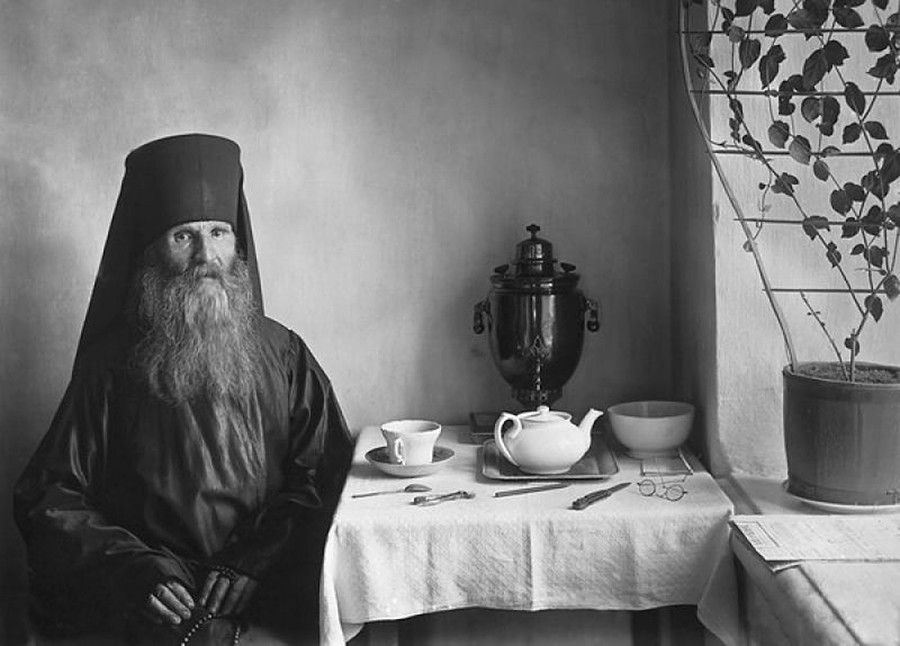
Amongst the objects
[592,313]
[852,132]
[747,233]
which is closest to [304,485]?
[592,313]

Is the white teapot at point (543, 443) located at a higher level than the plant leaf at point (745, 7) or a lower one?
lower

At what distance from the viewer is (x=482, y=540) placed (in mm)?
1824

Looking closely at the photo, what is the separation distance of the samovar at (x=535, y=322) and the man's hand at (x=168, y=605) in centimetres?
76

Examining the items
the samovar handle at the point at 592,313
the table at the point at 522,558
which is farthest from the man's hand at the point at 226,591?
the samovar handle at the point at 592,313

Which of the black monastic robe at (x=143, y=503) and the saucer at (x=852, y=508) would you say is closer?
the saucer at (x=852, y=508)

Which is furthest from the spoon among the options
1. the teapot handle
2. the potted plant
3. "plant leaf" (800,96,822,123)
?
"plant leaf" (800,96,822,123)

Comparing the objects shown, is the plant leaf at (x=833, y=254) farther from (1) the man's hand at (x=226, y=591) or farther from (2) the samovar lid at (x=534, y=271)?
(1) the man's hand at (x=226, y=591)

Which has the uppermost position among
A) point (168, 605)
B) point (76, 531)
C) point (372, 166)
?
point (372, 166)

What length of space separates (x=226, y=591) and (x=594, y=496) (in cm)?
67

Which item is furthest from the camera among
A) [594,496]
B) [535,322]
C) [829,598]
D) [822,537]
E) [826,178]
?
[535,322]

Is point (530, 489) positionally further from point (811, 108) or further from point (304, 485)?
point (811, 108)

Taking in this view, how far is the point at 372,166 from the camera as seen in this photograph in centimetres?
235

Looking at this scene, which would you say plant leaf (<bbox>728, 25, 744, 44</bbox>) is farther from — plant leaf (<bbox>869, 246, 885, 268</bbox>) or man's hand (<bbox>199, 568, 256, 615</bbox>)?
man's hand (<bbox>199, 568, 256, 615</bbox>)

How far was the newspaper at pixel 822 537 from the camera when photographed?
160 centimetres
